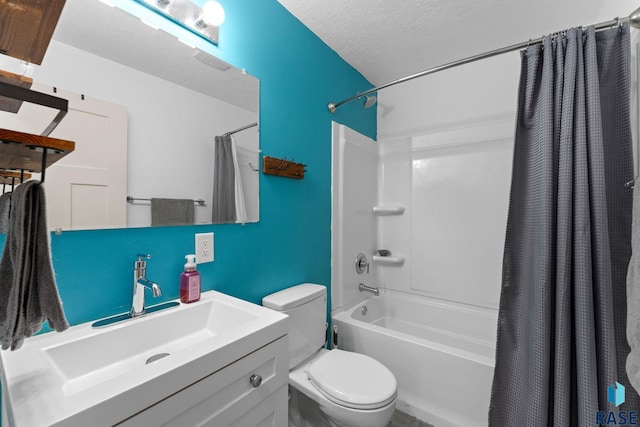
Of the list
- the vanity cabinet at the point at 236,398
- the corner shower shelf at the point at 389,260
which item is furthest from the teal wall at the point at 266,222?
the corner shower shelf at the point at 389,260

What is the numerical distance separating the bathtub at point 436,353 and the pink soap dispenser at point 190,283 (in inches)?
42.2

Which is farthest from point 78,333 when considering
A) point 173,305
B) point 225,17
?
point 225,17

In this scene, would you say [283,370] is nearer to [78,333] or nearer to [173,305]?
[173,305]

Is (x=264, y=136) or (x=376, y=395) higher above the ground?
(x=264, y=136)

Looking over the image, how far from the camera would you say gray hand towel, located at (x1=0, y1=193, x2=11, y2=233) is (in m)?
0.57

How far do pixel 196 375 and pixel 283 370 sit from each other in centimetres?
36

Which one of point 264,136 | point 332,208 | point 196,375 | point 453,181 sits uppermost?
point 264,136

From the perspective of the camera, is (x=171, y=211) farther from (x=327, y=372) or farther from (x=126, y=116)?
(x=327, y=372)

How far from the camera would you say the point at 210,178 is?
1218 mm

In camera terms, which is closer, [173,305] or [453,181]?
[173,305]

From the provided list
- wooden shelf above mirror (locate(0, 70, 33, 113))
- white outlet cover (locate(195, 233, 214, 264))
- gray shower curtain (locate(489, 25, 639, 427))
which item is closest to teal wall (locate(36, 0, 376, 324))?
white outlet cover (locate(195, 233, 214, 264))

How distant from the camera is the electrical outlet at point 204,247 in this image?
118 cm

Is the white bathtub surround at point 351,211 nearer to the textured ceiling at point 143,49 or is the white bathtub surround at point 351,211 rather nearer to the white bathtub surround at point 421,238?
the white bathtub surround at point 421,238

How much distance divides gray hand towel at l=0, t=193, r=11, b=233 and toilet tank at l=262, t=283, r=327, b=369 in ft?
3.26
